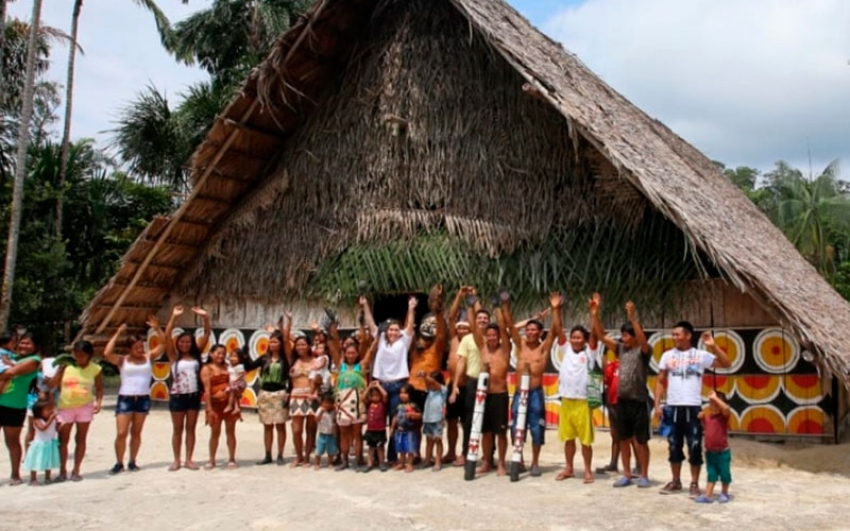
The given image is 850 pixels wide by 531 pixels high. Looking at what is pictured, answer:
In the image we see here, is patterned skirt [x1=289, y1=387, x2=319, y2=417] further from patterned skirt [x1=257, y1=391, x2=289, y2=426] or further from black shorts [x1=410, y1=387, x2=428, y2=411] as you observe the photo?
black shorts [x1=410, y1=387, x2=428, y2=411]

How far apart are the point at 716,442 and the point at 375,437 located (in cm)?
292

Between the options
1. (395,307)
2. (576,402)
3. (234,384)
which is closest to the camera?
(576,402)

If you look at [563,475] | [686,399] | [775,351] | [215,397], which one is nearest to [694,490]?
[686,399]

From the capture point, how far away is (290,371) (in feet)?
24.7

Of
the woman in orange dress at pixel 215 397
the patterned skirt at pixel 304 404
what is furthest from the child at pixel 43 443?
the patterned skirt at pixel 304 404

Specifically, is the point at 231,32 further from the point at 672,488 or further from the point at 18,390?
the point at 672,488

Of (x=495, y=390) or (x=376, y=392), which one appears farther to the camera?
(x=376, y=392)

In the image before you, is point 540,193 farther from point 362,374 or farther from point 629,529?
point 629,529

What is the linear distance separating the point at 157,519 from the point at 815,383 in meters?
6.45

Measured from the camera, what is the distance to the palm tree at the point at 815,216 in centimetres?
2762

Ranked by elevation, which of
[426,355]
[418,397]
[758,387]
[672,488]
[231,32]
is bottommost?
[672,488]

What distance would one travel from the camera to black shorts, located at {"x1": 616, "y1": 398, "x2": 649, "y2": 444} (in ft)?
20.8

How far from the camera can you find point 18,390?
668 cm

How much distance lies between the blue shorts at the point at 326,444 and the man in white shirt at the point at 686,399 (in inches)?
115
